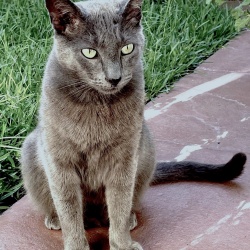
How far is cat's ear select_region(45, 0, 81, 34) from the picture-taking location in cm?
196

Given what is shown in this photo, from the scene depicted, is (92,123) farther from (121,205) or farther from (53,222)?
(53,222)

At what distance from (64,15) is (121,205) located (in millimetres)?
765

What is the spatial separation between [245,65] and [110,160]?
2.39 meters

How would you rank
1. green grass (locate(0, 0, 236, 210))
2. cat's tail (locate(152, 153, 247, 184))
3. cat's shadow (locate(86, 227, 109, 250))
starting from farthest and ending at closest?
green grass (locate(0, 0, 236, 210))
cat's tail (locate(152, 153, 247, 184))
cat's shadow (locate(86, 227, 109, 250))

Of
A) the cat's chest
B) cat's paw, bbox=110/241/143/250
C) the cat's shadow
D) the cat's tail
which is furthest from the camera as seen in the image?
the cat's tail

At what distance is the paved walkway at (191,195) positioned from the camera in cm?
237

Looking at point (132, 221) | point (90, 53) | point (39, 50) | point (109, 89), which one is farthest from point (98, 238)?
point (39, 50)

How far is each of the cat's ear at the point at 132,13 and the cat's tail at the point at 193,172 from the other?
905 millimetres

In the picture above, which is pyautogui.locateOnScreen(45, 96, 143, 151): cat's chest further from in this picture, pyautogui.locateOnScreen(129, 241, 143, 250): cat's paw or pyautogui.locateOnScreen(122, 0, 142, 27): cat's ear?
pyautogui.locateOnScreen(129, 241, 143, 250): cat's paw

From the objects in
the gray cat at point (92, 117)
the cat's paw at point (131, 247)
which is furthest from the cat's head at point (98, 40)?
the cat's paw at point (131, 247)

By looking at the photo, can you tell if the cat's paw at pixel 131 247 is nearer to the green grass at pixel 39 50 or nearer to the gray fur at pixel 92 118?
the gray fur at pixel 92 118

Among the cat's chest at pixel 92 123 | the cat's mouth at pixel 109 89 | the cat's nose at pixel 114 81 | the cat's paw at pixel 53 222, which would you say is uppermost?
the cat's nose at pixel 114 81

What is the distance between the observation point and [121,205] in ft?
7.36

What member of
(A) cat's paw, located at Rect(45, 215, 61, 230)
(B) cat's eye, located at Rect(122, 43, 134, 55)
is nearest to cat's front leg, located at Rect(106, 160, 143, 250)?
(A) cat's paw, located at Rect(45, 215, 61, 230)
